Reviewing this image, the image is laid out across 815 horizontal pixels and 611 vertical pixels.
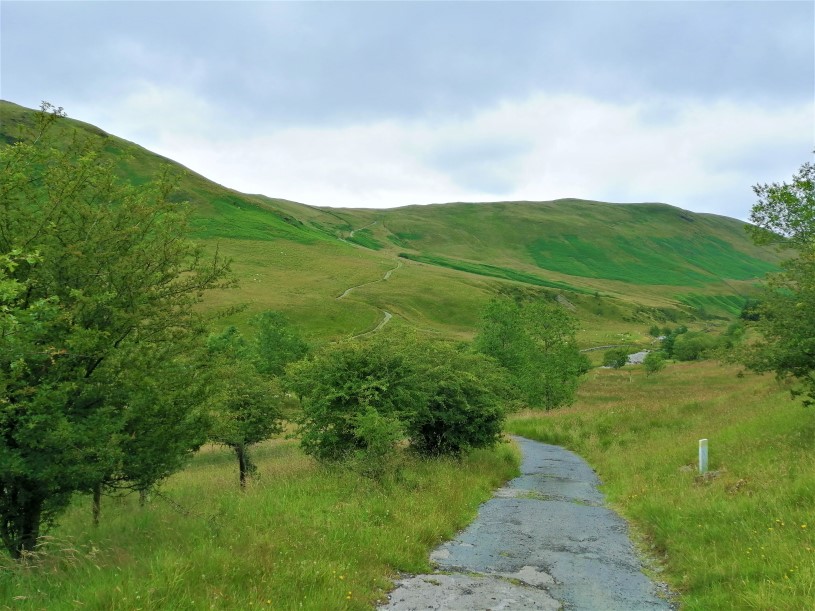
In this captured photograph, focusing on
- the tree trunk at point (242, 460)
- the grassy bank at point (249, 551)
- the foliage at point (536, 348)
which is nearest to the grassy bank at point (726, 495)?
the grassy bank at point (249, 551)

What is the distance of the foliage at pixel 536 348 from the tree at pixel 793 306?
2656 cm

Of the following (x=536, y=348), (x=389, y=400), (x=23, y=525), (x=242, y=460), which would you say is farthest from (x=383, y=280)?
(x=23, y=525)

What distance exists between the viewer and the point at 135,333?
9445mm

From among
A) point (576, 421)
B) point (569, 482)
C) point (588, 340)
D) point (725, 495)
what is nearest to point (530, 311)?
point (576, 421)

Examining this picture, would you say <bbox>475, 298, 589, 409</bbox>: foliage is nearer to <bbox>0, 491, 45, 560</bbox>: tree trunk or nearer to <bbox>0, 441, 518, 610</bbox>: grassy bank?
<bbox>0, 441, 518, 610</bbox>: grassy bank

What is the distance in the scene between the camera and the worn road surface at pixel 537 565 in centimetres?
742

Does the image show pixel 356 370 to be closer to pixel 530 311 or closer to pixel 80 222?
pixel 80 222

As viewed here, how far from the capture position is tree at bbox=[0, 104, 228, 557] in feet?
24.3

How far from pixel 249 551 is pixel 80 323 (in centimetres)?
398

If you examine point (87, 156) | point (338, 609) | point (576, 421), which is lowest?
point (576, 421)

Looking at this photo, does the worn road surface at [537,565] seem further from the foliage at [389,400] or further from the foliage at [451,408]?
the foliage at [451,408]

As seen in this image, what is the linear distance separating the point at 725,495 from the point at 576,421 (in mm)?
20755

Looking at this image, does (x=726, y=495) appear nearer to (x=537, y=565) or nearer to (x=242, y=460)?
(x=537, y=565)

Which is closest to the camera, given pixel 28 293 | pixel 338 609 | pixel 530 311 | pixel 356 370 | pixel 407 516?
pixel 338 609
